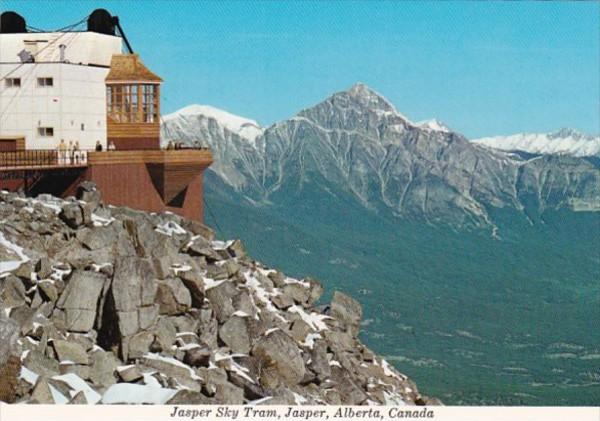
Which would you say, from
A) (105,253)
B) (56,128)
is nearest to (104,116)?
(56,128)

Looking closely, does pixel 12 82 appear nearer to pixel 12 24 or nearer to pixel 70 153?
pixel 12 24

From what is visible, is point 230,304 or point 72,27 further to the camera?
point 72,27

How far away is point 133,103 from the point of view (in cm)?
5034

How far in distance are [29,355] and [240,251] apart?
50.5ft

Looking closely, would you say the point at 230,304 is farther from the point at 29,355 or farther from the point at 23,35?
the point at 23,35

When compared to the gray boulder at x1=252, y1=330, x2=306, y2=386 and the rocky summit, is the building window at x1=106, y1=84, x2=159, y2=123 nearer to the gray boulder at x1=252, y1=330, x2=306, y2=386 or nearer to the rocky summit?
the rocky summit

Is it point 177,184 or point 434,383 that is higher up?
point 177,184

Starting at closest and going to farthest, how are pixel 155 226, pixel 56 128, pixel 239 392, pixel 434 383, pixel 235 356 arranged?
pixel 239 392, pixel 235 356, pixel 155 226, pixel 56 128, pixel 434 383

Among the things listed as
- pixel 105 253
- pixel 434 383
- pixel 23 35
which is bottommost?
pixel 434 383

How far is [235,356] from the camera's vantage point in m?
38.7

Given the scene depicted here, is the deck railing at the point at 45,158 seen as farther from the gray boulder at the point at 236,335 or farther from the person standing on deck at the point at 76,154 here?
the gray boulder at the point at 236,335

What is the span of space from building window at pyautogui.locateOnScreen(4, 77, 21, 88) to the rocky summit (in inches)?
241

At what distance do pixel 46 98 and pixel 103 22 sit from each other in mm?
5100

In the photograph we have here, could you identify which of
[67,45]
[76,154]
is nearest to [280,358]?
[76,154]
